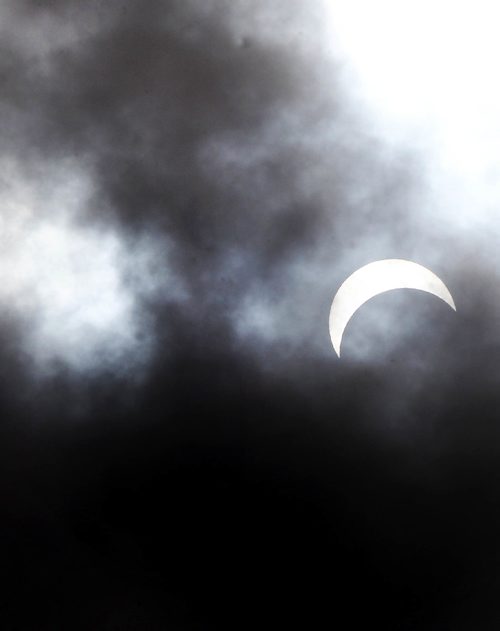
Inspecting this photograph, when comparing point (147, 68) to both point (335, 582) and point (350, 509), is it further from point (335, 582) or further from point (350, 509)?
point (335, 582)

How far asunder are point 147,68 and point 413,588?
32.6ft

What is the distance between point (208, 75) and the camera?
1494cm

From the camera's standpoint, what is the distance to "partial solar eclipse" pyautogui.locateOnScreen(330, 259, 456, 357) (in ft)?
47.8

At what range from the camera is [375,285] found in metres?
14.7

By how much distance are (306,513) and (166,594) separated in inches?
106

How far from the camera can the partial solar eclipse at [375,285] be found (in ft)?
47.8

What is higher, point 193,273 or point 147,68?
point 147,68

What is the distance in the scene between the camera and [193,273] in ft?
48.9

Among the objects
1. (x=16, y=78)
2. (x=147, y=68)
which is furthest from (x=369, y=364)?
(x=16, y=78)

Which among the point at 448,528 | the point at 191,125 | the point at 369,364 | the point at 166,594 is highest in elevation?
the point at 191,125

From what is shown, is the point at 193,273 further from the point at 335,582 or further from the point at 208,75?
the point at 335,582

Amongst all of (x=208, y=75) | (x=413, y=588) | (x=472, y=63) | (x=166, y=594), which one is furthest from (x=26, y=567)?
(x=472, y=63)

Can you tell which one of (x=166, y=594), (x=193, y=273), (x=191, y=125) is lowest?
(x=166, y=594)

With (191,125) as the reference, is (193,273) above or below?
below
